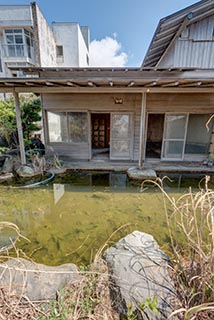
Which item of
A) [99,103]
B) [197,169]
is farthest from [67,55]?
[197,169]

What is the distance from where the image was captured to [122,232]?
10.0 feet

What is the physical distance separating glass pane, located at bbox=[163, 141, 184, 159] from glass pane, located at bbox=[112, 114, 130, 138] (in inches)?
63.8

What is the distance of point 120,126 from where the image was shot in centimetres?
677

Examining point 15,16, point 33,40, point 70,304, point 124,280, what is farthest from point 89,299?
point 15,16

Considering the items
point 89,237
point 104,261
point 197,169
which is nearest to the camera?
point 104,261

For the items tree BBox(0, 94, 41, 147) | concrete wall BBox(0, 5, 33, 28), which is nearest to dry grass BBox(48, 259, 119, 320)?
tree BBox(0, 94, 41, 147)

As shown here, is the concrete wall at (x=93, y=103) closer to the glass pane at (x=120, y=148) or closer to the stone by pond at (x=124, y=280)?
the glass pane at (x=120, y=148)

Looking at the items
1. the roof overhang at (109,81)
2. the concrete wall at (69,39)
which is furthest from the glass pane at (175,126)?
the concrete wall at (69,39)

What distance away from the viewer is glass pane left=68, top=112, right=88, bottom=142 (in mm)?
6668

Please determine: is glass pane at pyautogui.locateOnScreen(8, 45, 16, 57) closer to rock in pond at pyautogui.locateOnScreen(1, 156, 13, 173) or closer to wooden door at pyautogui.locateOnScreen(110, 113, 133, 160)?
rock in pond at pyautogui.locateOnScreen(1, 156, 13, 173)

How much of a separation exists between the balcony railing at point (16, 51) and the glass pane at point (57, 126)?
1250 centimetres

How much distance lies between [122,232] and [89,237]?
0.60 metres

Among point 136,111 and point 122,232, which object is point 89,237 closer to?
point 122,232

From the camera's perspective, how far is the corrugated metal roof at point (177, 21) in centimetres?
557
